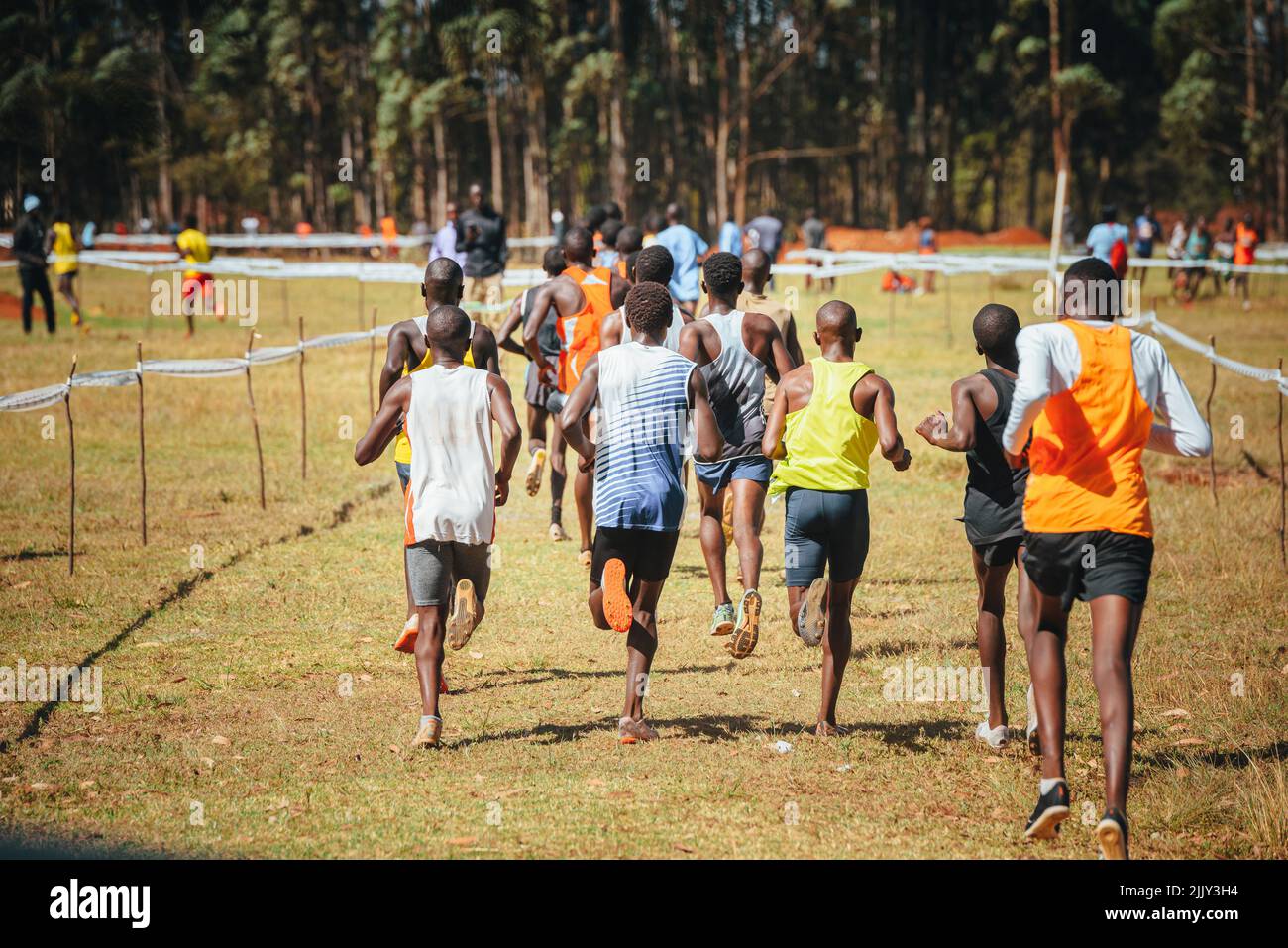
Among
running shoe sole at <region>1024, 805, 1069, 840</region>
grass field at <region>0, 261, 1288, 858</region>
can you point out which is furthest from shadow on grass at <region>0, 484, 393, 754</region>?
running shoe sole at <region>1024, 805, 1069, 840</region>

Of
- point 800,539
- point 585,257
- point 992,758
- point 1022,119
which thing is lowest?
point 992,758

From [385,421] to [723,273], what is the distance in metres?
2.52

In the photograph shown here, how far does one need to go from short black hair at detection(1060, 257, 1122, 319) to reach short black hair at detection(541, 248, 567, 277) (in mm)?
6049

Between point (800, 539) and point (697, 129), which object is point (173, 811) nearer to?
point (800, 539)

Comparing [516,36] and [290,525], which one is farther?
[516,36]

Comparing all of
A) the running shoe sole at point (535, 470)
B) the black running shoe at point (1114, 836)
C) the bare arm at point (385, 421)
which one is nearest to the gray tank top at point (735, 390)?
the running shoe sole at point (535, 470)

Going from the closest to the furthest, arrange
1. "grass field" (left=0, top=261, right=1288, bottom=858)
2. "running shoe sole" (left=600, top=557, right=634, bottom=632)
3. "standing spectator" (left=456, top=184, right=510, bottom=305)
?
"grass field" (left=0, top=261, right=1288, bottom=858)
"running shoe sole" (left=600, top=557, right=634, bottom=632)
"standing spectator" (left=456, top=184, right=510, bottom=305)

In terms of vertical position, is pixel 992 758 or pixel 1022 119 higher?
pixel 1022 119

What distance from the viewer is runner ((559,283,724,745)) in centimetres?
640

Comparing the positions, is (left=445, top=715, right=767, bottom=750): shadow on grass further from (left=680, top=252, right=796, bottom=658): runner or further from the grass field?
(left=680, top=252, right=796, bottom=658): runner

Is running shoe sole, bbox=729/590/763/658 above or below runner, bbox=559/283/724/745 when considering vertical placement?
below
